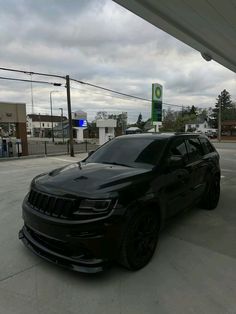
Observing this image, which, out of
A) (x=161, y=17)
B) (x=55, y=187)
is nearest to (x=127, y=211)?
(x=55, y=187)

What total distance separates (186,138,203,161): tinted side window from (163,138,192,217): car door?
193 mm

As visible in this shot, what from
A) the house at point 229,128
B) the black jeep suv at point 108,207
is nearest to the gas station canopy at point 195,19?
the black jeep suv at point 108,207

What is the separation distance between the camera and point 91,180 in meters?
3.06

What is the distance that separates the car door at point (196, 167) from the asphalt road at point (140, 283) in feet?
2.53

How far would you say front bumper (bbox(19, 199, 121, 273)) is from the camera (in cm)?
265

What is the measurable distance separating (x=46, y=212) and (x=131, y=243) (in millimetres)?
1013

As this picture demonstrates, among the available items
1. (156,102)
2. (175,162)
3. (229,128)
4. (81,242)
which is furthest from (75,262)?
(229,128)

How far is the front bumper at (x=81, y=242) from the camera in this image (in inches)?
104

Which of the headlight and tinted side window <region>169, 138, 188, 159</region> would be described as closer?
the headlight

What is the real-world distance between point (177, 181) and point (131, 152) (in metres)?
0.83

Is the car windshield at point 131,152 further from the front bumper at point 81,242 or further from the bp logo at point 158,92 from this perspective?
the bp logo at point 158,92

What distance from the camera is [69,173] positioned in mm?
3438

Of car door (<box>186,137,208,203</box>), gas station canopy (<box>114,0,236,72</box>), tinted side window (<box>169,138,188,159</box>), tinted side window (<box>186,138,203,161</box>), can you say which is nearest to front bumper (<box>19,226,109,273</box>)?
tinted side window (<box>169,138,188,159</box>)

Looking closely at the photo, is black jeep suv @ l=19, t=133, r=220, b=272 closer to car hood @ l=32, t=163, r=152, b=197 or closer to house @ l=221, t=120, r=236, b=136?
car hood @ l=32, t=163, r=152, b=197
